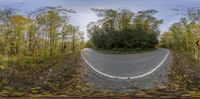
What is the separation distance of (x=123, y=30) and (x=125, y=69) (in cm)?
33

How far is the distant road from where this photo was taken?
2744mm

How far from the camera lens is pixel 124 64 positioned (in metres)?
2.79

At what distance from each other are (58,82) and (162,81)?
0.86m

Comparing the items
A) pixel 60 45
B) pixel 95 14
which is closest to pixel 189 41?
pixel 95 14

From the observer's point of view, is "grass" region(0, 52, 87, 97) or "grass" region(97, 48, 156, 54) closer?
"grass" region(97, 48, 156, 54)

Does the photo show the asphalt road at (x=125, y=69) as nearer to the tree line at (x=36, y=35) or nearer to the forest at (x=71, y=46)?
the forest at (x=71, y=46)

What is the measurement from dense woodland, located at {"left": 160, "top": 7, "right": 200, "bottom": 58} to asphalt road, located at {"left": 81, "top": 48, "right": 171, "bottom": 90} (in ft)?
0.32

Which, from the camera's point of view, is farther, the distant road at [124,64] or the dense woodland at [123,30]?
the distant road at [124,64]

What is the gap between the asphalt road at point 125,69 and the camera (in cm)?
273

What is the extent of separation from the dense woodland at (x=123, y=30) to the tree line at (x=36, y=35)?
0.17 meters

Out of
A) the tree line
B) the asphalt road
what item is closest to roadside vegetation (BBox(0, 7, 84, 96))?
the tree line

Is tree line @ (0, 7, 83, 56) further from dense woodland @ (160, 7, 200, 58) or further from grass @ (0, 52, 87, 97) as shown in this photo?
dense woodland @ (160, 7, 200, 58)

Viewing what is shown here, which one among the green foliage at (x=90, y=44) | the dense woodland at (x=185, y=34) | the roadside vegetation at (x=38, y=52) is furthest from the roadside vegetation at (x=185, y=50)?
the roadside vegetation at (x=38, y=52)

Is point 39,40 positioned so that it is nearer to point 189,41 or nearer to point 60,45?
point 60,45
